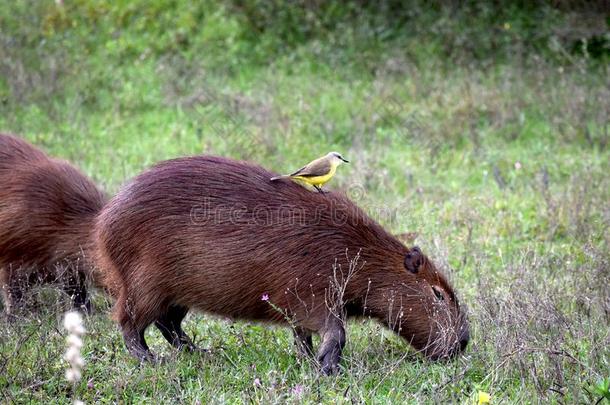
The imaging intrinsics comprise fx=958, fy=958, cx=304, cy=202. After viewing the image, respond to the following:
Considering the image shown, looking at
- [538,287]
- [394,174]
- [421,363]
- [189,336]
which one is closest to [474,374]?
[421,363]

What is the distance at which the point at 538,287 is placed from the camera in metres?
5.11

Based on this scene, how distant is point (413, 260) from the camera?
4.38 m

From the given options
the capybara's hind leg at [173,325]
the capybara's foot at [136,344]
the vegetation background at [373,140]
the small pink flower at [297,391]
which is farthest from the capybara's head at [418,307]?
the capybara's foot at [136,344]

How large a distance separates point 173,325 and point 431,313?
1264mm

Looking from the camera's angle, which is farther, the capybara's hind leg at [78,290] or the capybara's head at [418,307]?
the capybara's hind leg at [78,290]

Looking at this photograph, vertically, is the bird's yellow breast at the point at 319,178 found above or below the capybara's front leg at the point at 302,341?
above

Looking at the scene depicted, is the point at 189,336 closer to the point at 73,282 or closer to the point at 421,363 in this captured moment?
the point at 73,282

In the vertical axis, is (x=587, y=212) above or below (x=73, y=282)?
below

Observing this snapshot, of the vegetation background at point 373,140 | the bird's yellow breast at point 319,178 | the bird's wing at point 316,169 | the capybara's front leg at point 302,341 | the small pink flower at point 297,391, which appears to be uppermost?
the bird's wing at point 316,169

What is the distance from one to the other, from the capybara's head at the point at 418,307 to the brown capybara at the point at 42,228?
1.59 metres

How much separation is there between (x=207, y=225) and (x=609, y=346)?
73.4 inches

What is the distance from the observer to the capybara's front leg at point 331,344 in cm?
424

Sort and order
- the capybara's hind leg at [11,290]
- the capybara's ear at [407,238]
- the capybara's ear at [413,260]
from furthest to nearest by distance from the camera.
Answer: the capybara's ear at [407,238], the capybara's hind leg at [11,290], the capybara's ear at [413,260]

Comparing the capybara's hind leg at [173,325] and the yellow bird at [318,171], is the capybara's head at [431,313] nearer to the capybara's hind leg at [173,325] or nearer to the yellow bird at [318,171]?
the yellow bird at [318,171]
